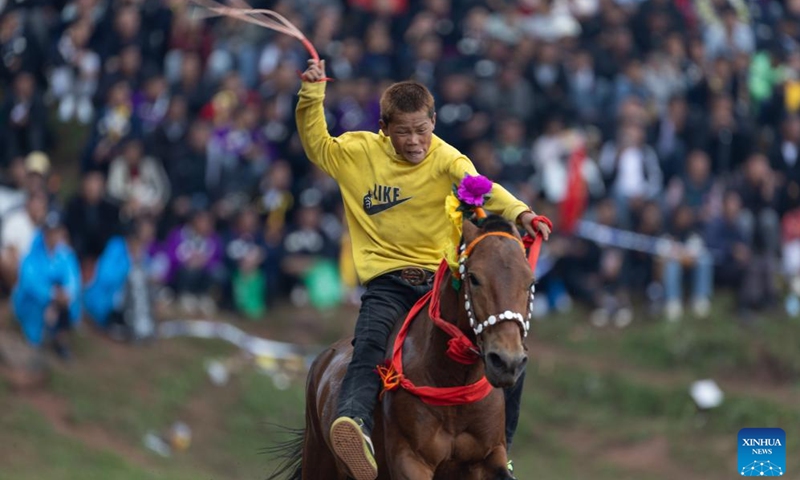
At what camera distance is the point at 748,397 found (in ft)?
60.4

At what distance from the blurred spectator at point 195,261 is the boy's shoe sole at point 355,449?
1098cm

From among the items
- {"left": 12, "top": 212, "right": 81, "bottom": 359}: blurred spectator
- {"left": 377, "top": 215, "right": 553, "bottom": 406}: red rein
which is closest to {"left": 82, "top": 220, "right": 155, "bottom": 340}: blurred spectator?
{"left": 12, "top": 212, "right": 81, "bottom": 359}: blurred spectator

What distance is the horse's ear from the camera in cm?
804

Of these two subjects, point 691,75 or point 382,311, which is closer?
point 382,311

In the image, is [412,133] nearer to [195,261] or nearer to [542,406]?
[195,261]

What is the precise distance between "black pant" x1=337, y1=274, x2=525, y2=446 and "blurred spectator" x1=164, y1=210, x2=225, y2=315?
33.7ft

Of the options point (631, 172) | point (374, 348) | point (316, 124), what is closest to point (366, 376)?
→ point (374, 348)

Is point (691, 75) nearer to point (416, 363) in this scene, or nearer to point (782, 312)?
point (782, 312)

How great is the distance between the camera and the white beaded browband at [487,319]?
7.56 m

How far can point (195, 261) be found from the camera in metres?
19.1

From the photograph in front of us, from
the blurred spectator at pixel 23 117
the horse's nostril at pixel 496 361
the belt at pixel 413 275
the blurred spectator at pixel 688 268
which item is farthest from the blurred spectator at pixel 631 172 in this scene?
the horse's nostril at pixel 496 361

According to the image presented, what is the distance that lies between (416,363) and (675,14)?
673 inches

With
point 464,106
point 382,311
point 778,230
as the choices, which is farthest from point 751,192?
point 382,311

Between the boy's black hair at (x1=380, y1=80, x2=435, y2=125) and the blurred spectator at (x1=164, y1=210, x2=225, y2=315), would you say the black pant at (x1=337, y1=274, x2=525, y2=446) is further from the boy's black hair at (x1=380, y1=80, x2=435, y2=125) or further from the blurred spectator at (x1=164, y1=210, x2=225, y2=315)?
the blurred spectator at (x1=164, y1=210, x2=225, y2=315)
